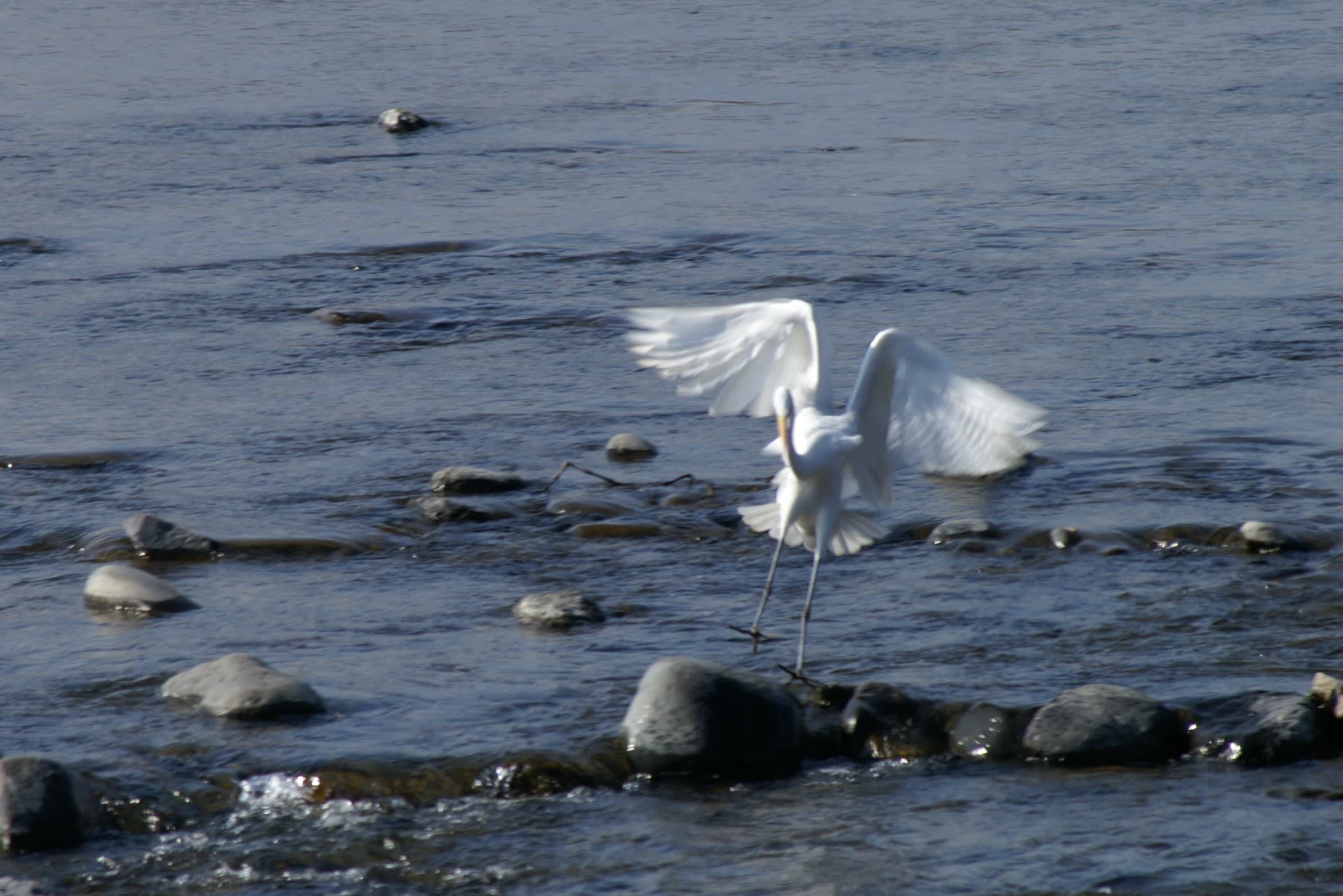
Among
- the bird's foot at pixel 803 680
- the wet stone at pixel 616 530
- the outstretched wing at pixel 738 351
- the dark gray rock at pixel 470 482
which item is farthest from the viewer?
the dark gray rock at pixel 470 482

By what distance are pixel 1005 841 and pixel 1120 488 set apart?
2.86 m

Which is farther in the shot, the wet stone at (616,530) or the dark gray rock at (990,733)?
the wet stone at (616,530)

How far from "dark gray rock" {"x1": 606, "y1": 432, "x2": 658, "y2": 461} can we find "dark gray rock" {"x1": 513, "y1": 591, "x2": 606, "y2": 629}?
5.43 ft

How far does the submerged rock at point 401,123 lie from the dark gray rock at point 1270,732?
1138cm

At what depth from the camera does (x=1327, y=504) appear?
23.2 feet

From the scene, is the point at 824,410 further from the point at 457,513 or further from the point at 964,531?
the point at 457,513

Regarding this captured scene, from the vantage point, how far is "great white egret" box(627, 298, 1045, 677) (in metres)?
6.12

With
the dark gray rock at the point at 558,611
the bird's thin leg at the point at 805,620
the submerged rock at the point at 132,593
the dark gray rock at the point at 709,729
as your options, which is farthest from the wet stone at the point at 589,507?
the dark gray rock at the point at 709,729

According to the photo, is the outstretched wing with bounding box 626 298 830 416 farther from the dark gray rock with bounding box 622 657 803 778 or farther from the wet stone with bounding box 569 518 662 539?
the dark gray rock with bounding box 622 657 803 778

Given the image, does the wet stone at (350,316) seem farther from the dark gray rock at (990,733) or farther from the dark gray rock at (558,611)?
the dark gray rock at (990,733)

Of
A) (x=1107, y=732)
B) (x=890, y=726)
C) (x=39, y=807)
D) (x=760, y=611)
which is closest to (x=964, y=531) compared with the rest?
(x=760, y=611)

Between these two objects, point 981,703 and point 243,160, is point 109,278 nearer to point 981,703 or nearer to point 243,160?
point 243,160

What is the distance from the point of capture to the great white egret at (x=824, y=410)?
6.12 m

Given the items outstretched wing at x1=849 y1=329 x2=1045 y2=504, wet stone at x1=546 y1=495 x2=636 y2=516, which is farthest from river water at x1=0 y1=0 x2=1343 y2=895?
outstretched wing at x1=849 y1=329 x2=1045 y2=504
